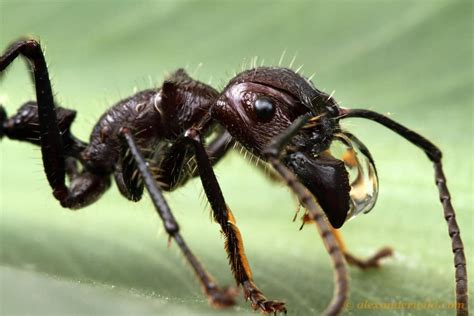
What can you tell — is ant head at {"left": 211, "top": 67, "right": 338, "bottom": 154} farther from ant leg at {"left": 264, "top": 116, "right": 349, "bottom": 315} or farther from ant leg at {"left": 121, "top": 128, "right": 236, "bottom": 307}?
ant leg at {"left": 121, "top": 128, "right": 236, "bottom": 307}

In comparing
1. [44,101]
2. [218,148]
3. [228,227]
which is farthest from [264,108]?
[44,101]

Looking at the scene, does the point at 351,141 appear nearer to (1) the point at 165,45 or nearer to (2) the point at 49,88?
(2) the point at 49,88

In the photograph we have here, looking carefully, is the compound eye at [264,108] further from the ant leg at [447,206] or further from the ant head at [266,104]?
the ant leg at [447,206]

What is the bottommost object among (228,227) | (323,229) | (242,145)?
(228,227)

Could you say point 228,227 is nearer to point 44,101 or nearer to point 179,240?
point 179,240

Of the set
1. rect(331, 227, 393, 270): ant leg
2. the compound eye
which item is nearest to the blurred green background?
→ rect(331, 227, 393, 270): ant leg

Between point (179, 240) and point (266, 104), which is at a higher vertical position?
point (266, 104)

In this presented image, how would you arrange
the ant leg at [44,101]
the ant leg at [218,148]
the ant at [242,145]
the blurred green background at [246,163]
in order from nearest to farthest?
the ant at [242,145] → the blurred green background at [246,163] → the ant leg at [44,101] → the ant leg at [218,148]

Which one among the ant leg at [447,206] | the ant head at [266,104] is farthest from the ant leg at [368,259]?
the ant head at [266,104]
